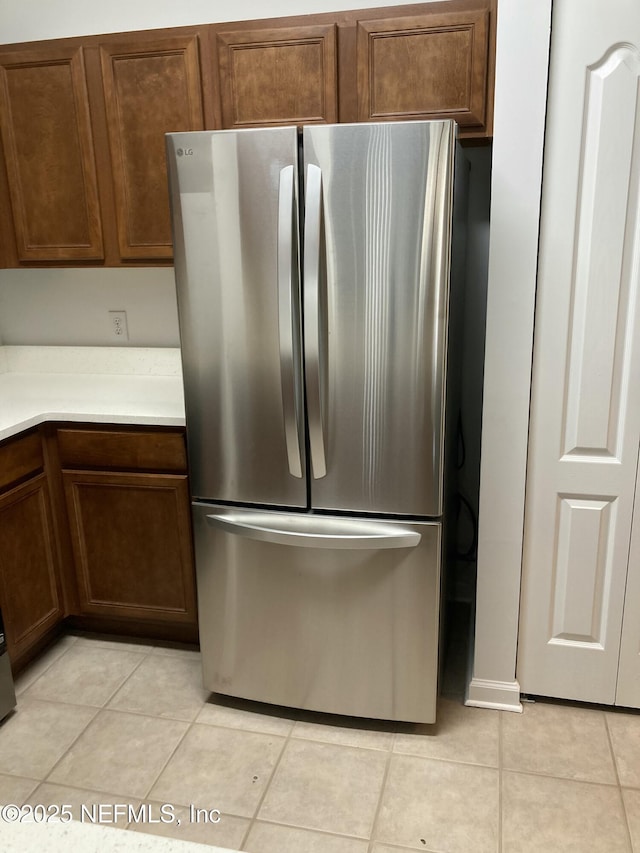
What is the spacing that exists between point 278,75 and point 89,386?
1303 millimetres

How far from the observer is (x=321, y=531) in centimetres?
201

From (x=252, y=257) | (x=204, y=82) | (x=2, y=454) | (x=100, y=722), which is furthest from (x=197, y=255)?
(x=100, y=722)

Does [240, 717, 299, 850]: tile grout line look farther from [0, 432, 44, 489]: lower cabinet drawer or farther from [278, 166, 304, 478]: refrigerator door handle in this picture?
[0, 432, 44, 489]: lower cabinet drawer

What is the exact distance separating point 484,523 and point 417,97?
4.16 ft

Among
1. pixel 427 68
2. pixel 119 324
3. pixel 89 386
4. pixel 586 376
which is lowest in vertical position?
pixel 89 386

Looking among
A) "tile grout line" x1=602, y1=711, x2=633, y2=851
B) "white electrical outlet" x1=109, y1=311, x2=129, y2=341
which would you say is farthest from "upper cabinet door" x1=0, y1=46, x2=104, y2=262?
"tile grout line" x1=602, y1=711, x2=633, y2=851

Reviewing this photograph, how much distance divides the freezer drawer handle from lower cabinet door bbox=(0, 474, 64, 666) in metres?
0.71

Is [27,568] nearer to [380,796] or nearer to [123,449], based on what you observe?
[123,449]

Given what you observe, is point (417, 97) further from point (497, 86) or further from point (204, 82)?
point (204, 82)

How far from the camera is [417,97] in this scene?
213 centimetres

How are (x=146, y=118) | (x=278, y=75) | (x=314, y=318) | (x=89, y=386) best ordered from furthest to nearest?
(x=89, y=386) < (x=146, y=118) < (x=278, y=75) < (x=314, y=318)

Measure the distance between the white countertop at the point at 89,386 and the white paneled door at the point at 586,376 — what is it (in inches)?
44.9

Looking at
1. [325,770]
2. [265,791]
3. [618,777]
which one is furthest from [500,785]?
[265,791]

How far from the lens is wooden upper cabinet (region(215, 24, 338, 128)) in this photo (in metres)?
2.17
